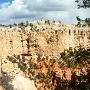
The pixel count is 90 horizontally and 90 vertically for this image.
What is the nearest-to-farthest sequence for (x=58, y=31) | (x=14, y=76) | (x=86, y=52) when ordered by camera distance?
1. (x=86, y=52)
2. (x=14, y=76)
3. (x=58, y=31)

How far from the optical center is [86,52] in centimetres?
1945

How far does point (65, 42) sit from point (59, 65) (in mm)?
3434

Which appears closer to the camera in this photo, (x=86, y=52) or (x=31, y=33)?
(x=86, y=52)

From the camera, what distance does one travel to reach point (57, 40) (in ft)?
122

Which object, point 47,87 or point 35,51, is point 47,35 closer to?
point 35,51

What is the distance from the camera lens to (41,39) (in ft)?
119

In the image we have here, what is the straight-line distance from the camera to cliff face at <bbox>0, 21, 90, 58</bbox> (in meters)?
33.6

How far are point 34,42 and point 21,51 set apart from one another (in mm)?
1719

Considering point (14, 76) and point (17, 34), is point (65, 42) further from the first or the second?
point (14, 76)

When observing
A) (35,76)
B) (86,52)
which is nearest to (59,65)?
(35,76)

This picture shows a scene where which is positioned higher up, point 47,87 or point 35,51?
point 35,51

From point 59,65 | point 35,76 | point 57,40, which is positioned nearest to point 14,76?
point 35,76

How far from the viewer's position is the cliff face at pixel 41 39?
33.6 metres

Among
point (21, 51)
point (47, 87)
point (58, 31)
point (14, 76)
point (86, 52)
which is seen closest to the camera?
point (86, 52)
